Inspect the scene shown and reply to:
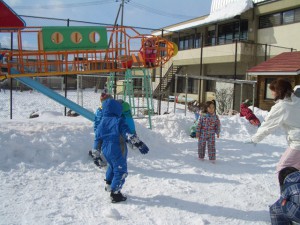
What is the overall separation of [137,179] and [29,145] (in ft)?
7.10

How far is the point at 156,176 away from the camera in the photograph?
5027 millimetres

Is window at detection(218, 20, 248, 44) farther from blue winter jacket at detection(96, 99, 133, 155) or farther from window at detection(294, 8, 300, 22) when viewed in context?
blue winter jacket at detection(96, 99, 133, 155)

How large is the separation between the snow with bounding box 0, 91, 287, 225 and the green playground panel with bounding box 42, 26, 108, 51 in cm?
170

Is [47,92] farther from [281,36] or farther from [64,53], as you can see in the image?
[281,36]

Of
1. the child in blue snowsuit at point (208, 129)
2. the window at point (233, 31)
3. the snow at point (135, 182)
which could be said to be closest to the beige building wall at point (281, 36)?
the window at point (233, 31)

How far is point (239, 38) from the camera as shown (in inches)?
818

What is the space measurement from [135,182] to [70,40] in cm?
310

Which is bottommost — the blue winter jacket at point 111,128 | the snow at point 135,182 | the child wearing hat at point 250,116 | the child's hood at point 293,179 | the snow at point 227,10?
the snow at point 135,182

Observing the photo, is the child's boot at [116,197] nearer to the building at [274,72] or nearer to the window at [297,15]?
the building at [274,72]

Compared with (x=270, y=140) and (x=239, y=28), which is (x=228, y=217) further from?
(x=239, y=28)

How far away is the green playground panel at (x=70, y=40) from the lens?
5789 mm

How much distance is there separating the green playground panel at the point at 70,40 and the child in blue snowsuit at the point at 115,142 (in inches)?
94.4

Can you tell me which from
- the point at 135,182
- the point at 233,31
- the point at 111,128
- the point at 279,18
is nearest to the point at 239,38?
the point at 233,31

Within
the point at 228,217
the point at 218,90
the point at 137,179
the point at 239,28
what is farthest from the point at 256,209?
the point at 239,28
